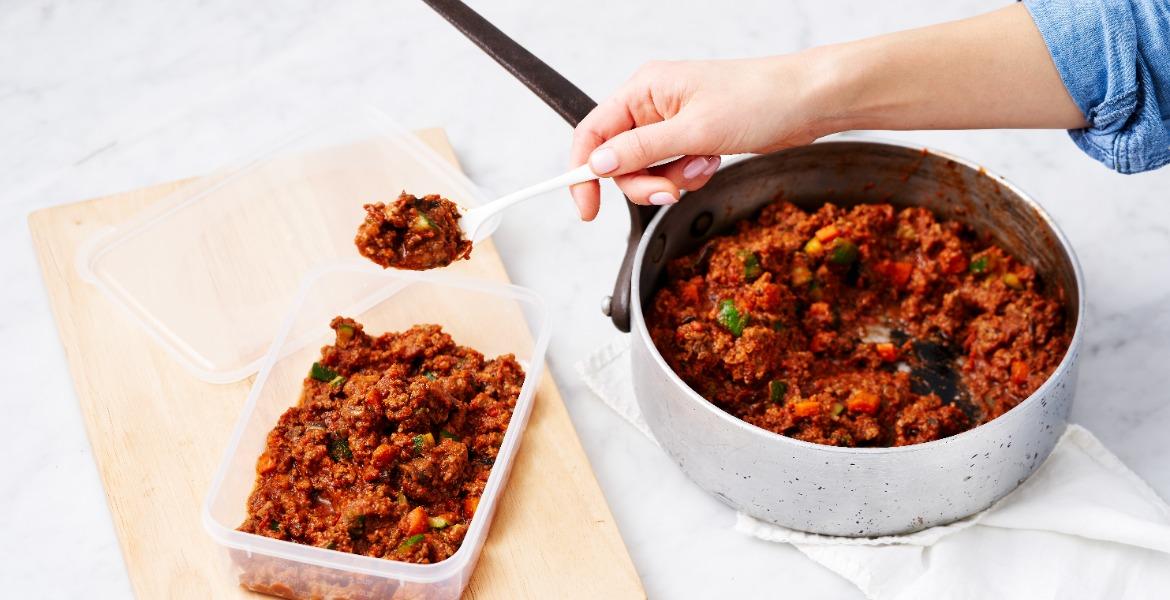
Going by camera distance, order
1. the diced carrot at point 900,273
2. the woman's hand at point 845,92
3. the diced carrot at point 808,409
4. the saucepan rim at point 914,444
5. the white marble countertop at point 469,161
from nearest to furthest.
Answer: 1. the saucepan rim at point 914,444
2. the woman's hand at point 845,92
3. the diced carrot at point 808,409
4. the white marble countertop at point 469,161
5. the diced carrot at point 900,273

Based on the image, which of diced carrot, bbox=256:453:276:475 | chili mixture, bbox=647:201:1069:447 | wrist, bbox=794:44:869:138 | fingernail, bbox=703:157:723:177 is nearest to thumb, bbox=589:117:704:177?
fingernail, bbox=703:157:723:177

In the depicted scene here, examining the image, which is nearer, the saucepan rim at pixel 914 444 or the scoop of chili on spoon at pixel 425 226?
the saucepan rim at pixel 914 444

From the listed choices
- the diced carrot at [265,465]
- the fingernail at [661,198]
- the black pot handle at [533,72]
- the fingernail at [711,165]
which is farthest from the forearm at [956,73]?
the diced carrot at [265,465]

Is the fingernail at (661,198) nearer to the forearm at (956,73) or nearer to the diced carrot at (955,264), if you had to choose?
the forearm at (956,73)

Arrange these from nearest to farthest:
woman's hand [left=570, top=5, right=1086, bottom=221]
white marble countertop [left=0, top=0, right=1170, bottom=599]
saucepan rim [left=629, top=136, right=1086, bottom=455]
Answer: saucepan rim [left=629, top=136, right=1086, bottom=455] → woman's hand [left=570, top=5, right=1086, bottom=221] → white marble countertop [left=0, top=0, right=1170, bottom=599]

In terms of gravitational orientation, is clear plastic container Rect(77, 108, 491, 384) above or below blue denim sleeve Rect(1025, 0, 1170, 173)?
below

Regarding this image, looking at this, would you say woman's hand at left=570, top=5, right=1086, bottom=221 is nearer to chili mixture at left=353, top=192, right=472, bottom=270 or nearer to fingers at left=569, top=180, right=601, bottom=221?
fingers at left=569, top=180, right=601, bottom=221
